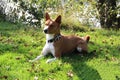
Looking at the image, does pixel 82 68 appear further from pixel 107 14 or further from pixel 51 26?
pixel 107 14

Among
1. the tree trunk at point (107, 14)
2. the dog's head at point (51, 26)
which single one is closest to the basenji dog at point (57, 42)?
the dog's head at point (51, 26)

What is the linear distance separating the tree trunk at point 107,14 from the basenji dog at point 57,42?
661 cm

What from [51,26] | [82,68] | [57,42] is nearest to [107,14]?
[57,42]

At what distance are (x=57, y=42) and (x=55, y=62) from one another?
53 centimetres

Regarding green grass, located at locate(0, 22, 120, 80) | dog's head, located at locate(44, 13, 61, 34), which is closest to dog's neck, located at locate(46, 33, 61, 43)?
dog's head, located at locate(44, 13, 61, 34)

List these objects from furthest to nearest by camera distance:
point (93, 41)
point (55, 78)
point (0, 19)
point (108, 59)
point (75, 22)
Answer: point (0, 19) < point (75, 22) < point (93, 41) < point (108, 59) < point (55, 78)

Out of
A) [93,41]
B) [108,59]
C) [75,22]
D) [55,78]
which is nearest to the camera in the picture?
[55,78]

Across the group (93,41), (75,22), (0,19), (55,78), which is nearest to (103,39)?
(93,41)

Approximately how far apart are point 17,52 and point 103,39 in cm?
323

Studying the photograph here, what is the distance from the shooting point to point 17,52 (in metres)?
9.33

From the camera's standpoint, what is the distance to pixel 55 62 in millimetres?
8422

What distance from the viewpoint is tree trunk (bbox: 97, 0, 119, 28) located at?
1570cm

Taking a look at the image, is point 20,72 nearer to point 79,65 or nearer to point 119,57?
point 79,65

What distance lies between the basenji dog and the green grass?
0.59ft
